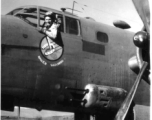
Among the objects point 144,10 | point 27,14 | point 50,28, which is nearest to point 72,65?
point 50,28

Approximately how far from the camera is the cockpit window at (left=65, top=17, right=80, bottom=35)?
22.9ft

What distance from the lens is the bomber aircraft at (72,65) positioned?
19.4 feet

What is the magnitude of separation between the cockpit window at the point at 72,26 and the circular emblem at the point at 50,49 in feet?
2.16

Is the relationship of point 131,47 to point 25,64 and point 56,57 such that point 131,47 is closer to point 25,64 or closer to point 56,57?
point 56,57

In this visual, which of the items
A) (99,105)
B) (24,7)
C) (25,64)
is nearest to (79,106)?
(99,105)

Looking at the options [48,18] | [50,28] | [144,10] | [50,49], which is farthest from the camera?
[48,18]

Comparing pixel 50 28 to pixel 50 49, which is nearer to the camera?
pixel 50 49

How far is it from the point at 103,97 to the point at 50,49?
182 centimetres

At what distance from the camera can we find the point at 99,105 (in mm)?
6648

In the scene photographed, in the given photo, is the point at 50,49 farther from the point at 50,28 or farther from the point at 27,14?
the point at 27,14

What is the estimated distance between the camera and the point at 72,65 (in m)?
6.74

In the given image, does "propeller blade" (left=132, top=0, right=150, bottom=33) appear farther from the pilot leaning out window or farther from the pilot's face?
the pilot's face

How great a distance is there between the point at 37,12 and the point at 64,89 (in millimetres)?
2045

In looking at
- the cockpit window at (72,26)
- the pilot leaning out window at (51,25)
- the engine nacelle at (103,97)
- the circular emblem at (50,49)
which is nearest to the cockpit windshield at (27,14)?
the pilot leaning out window at (51,25)
